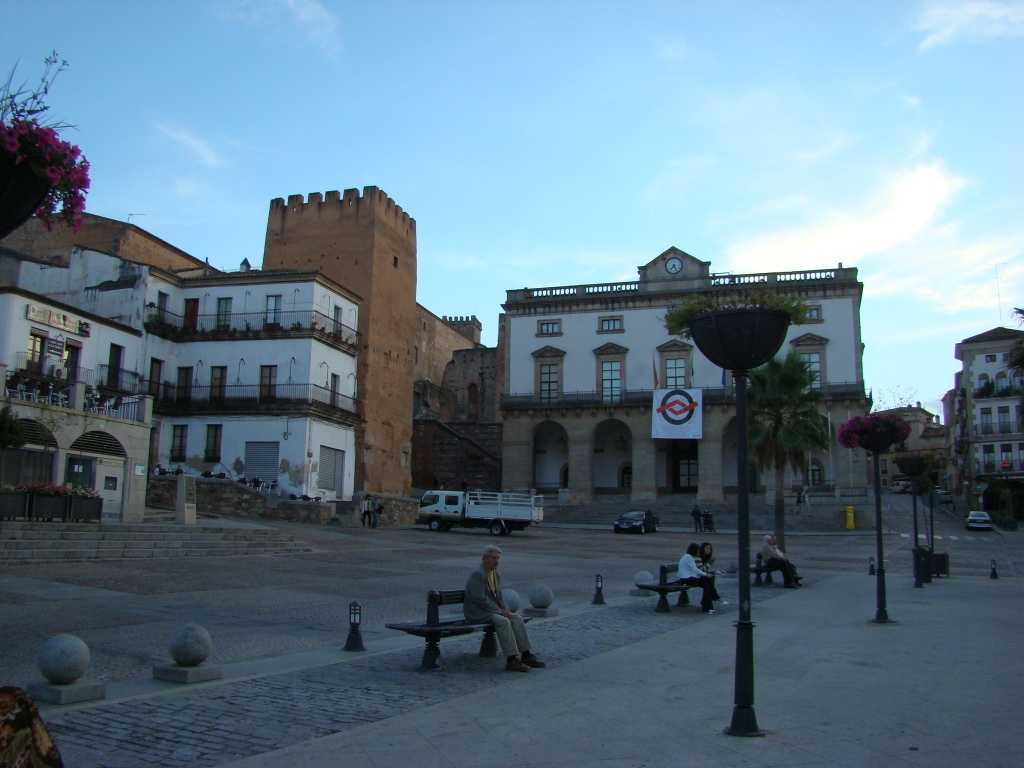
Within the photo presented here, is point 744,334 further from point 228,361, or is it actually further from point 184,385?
point 184,385

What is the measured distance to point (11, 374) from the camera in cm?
2888

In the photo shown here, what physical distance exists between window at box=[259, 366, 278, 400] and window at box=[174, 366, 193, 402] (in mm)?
3390

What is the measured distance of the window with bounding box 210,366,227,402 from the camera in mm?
39844

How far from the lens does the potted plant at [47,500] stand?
64.6ft

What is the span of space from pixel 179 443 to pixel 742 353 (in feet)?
122

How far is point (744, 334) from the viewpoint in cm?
654

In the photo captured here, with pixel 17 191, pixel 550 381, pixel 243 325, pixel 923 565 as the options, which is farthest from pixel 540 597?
pixel 550 381

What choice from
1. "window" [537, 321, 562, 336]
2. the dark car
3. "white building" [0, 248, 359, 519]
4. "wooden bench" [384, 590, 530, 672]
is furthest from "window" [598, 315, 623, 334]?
"wooden bench" [384, 590, 530, 672]

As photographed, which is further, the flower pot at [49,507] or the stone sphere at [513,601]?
the flower pot at [49,507]

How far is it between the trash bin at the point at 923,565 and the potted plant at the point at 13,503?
63.1ft

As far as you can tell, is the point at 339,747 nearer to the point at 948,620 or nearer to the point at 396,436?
the point at 948,620

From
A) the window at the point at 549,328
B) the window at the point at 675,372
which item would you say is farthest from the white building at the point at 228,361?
the window at the point at 675,372

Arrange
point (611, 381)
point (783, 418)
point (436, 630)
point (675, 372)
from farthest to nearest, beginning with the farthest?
1. point (611, 381)
2. point (675, 372)
3. point (783, 418)
4. point (436, 630)

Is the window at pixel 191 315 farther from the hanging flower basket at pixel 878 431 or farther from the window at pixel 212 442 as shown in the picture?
the hanging flower basket at pixel 878 431
